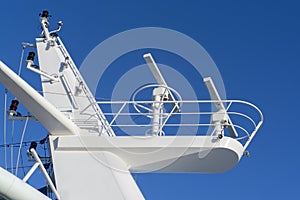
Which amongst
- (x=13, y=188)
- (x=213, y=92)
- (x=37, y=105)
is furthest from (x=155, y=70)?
(x=13, y=188)

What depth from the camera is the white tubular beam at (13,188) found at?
22.7 ft

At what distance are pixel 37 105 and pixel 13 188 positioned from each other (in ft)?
7.57

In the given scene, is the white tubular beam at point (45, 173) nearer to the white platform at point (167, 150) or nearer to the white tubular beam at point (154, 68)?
the white platform at point (167, 150)

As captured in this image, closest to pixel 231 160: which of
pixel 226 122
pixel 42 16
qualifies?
pixel 226 122

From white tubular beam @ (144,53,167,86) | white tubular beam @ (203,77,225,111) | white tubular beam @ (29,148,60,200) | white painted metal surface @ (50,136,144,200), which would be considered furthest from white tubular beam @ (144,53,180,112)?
white tubular beam @ (29,148,60,200)

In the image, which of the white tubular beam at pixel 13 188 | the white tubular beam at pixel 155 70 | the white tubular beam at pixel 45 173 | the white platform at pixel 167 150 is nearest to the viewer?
the white tubular beam at pixel 13 188

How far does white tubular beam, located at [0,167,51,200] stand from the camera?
22.7 ft

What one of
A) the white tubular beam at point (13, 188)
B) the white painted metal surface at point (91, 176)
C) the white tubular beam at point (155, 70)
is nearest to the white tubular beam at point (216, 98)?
the white tubular beam at point (155, 70)

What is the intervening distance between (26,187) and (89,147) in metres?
2.11

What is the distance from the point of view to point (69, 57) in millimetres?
11383

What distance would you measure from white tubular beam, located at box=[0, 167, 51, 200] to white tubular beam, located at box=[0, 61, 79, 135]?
203 centimetres

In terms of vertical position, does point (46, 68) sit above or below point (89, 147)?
above

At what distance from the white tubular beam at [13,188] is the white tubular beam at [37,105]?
2.03m

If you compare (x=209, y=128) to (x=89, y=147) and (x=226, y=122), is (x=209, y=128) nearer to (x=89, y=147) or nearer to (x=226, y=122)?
(x=226, y=122)
